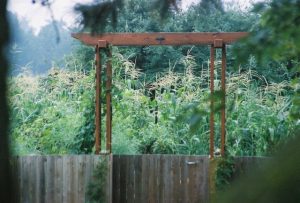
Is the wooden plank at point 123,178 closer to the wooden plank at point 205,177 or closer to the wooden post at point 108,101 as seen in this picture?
the wooden post at point 108,101

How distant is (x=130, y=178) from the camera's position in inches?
326

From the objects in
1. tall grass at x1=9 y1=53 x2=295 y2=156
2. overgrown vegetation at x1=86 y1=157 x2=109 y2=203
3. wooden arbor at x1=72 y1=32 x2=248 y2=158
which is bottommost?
overgrown vegetation at x1=86 y1=157 x2=109 y2=203

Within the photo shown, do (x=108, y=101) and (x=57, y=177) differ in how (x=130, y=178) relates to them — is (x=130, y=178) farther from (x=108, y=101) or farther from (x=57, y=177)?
(x=108, y=101)

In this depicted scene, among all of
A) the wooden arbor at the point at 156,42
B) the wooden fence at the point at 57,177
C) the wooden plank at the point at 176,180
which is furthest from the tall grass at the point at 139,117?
the wooden plank at the point at 176,180

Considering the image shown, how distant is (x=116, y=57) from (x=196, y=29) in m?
5.12

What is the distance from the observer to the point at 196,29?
14.1m

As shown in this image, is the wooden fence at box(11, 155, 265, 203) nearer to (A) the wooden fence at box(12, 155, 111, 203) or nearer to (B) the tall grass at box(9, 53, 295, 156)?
(A) the wooden fence at box(12, 155, 111, 203)

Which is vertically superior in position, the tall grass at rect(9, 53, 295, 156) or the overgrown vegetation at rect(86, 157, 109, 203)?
the tall grass at rect(9, 53, 295, 156)

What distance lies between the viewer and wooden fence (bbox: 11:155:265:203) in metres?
8.04

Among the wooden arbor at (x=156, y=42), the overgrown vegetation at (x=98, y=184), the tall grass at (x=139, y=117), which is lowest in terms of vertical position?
the overgrown vegetation at (x=98, y=184)

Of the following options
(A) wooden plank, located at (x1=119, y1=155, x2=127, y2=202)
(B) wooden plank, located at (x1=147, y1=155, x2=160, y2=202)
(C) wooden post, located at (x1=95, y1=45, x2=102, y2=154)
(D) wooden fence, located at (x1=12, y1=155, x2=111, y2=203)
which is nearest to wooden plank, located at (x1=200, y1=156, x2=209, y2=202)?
(B) wooden plank, located at (x1=147, y1=155, x2=160, y2=202)

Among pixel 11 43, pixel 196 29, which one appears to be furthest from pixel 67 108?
pixel 11 43

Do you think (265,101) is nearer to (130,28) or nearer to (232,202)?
(130,28)

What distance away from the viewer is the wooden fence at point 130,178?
804 centimetres
